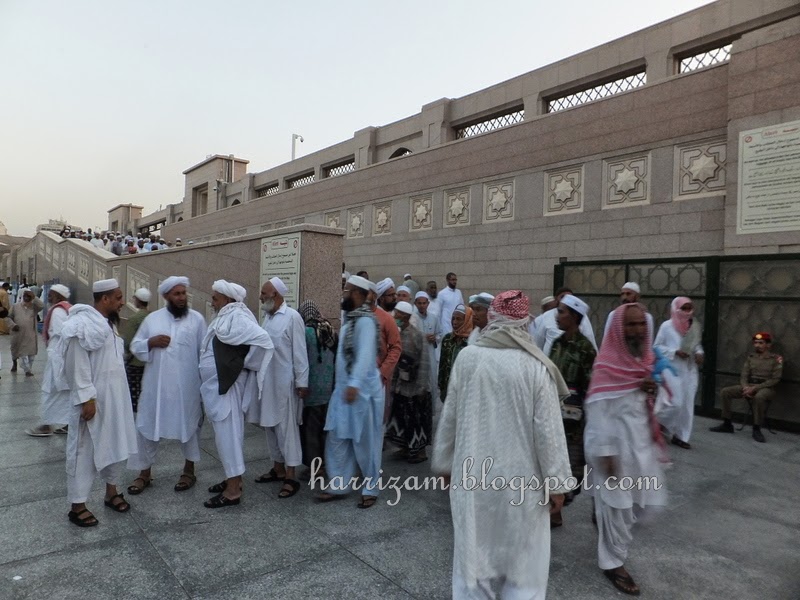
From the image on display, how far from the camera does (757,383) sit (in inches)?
239

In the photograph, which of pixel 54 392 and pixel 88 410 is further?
pixel 54 392

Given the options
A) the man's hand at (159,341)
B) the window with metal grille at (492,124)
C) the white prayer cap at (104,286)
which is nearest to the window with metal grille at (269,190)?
the window with metal grille at (492,124)

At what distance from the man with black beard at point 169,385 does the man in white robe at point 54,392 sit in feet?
1.67

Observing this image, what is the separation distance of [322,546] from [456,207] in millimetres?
8441

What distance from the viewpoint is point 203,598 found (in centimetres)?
246

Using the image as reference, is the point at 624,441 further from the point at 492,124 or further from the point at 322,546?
the point at 492,124

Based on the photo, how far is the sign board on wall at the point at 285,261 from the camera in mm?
5930

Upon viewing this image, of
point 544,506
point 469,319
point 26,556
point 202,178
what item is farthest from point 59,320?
point 202,178

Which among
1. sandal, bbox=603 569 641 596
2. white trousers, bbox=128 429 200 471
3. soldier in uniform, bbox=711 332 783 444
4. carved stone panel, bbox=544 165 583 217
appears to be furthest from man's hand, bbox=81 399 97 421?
carved stone panel, bbox=544 165 583 217

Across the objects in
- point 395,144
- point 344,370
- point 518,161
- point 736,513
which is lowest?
point 736,513

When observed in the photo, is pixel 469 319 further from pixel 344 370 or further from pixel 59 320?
pixel 59 320

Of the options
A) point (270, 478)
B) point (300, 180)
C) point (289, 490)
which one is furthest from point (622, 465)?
point (300, 180)

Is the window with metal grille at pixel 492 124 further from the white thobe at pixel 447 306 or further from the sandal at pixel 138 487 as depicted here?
the sandal at pixel 138 487

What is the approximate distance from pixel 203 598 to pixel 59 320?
5095 millimetres
